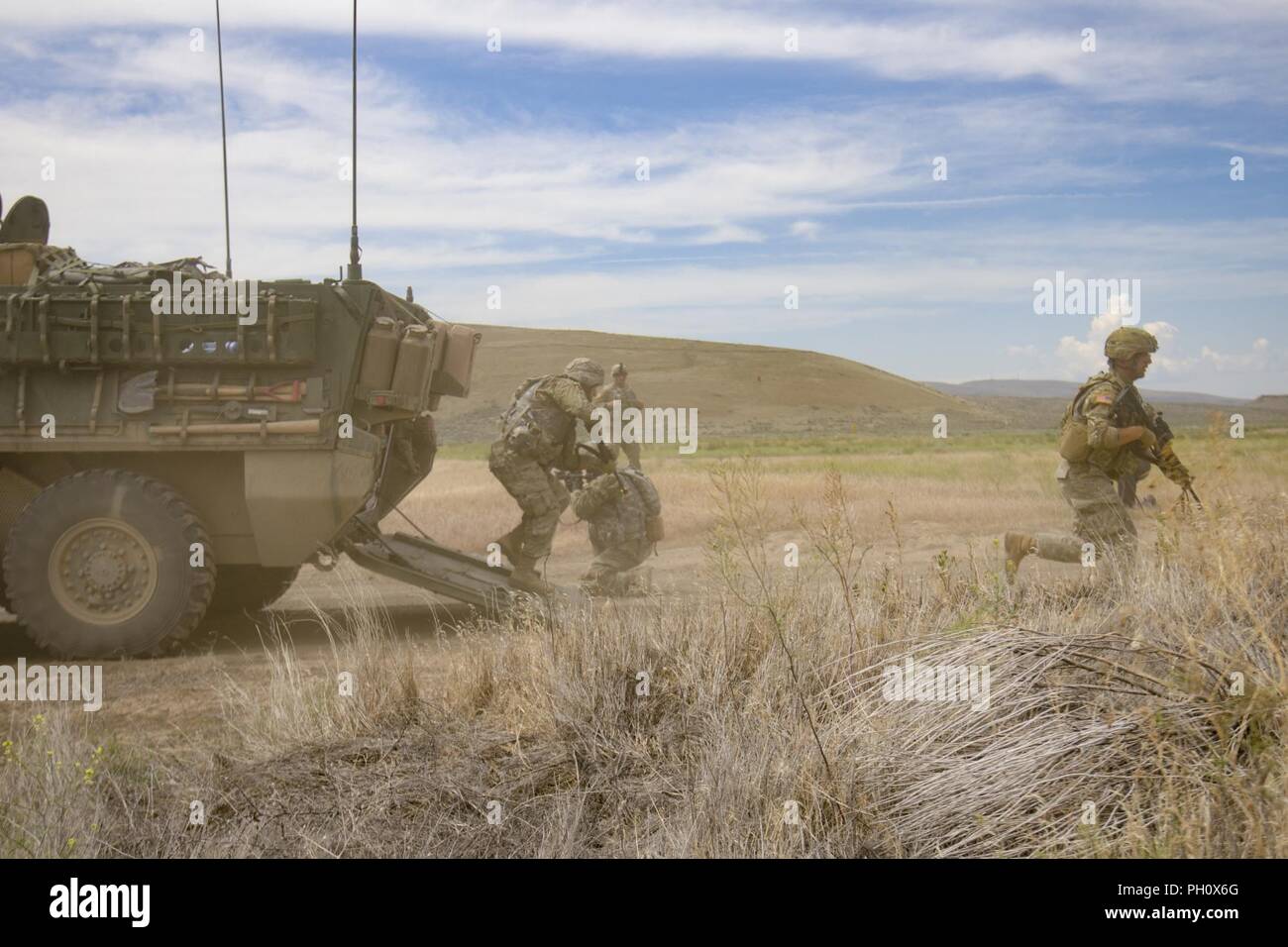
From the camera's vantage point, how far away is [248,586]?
995cm

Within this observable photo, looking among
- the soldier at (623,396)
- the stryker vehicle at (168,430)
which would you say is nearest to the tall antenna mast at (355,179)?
the stryker vehicle at (168,430)

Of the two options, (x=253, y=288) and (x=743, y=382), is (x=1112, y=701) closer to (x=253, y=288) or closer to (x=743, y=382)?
(x=253, y=288)

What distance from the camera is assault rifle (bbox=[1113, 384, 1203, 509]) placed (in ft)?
27.0

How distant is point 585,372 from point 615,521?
1.32 meters

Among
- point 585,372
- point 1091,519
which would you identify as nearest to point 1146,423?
point 1091,519

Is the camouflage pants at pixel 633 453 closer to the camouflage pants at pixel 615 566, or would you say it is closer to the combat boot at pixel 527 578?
the camouflage pants at pixel 615 566

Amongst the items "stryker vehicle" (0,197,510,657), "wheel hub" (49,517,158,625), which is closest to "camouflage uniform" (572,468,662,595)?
"stryker vehicle" (0,197,510,657)

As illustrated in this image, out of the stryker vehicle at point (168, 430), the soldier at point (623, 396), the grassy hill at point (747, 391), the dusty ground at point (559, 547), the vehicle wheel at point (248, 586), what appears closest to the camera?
the dusty ground at point (559, 547)

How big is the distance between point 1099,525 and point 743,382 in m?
61.9

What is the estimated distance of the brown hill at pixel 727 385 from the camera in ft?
195

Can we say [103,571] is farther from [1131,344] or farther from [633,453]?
[633,453]

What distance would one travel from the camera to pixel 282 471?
8.31m

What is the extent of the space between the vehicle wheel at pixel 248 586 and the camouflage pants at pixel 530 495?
178 cm
